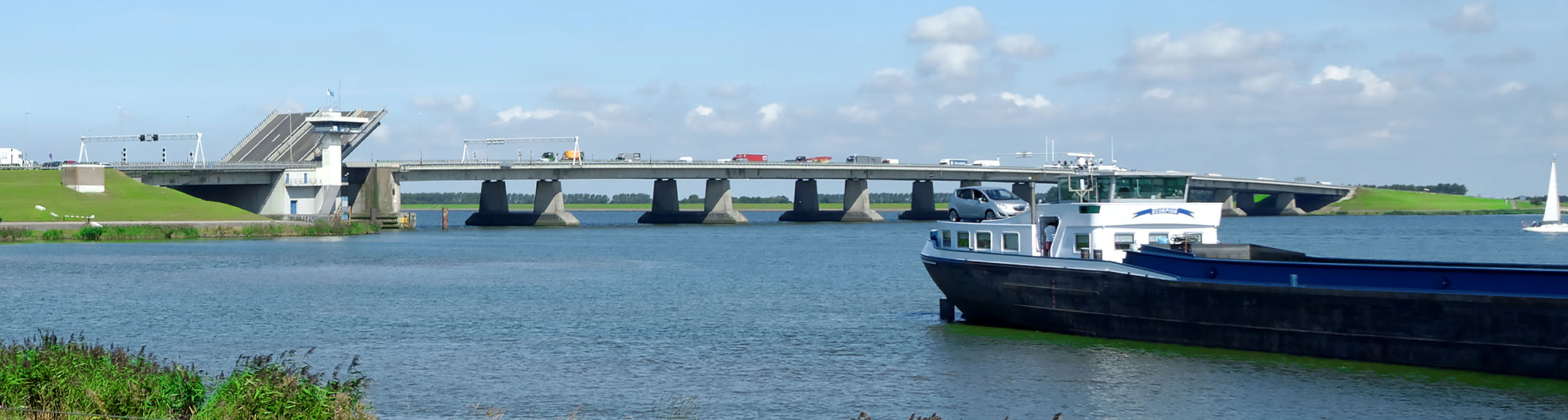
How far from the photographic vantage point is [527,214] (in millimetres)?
149875

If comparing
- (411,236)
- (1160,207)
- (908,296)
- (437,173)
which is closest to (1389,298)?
(1160,207)

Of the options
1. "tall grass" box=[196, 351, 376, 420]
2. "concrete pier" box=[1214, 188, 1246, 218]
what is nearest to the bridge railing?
"tall grass" box=[196, 351, 376, 420]

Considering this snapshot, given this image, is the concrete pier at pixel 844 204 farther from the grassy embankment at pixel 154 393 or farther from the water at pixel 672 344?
the grassy embankment at pixel 154 393

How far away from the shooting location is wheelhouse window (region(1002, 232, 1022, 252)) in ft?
128

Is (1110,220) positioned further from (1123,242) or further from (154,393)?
(154,393)

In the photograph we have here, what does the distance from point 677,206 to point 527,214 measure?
20.4 metres

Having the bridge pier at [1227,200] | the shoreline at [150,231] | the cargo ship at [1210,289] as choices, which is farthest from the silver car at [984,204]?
the bridge pier at [1227,200]

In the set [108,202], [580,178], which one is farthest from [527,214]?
[108,202]

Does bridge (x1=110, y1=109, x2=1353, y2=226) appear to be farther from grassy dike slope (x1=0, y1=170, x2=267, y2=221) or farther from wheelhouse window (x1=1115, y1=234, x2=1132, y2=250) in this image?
wheelhouse window (x1=1115, y1=234, x2=1132, y2=250)

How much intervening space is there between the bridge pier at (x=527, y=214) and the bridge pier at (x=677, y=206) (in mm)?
12962

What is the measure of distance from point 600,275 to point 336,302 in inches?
747

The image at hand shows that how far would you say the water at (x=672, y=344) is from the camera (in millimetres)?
27859

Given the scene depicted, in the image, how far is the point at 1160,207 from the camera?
3781 cm

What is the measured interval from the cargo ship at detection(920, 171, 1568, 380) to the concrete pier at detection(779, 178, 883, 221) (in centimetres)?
12587
